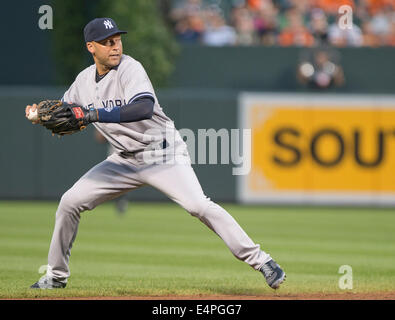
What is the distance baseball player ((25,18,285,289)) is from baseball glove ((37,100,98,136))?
0.05m

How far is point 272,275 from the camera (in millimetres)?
6309

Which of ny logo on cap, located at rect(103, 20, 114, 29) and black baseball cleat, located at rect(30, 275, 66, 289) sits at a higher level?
ny logo on cap, located at rect(103, 20, 114, 29)

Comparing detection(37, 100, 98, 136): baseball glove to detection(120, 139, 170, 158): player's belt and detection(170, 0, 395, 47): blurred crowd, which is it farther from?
detection(170, 0, 395, 47): blurred crowd

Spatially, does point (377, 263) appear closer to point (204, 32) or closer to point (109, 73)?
point (109, 73)

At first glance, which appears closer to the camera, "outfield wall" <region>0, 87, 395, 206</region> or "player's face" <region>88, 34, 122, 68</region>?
"player's face" <region>88, 34, 122, 68</region>

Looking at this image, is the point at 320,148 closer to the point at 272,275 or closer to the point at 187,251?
the point at 187,251

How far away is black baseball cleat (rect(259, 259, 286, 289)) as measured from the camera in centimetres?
630

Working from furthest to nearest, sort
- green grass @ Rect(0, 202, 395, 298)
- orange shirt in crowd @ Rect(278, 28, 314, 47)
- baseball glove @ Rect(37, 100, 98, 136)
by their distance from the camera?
orange shirt in crowd @ Rect(278, 28, 314, 47)
green grass @ Rect(0, 202, 395, 298)
baseball glove @ Rect(37, 100, 98, 136)

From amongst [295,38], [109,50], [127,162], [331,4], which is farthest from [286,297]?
[331,4]

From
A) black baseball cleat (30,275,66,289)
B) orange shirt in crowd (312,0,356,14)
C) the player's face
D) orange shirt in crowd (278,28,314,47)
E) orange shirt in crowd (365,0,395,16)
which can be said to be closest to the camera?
the player's face

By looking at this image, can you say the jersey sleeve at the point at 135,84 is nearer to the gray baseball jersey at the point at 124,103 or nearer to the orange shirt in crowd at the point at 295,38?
the gray baseball jersey at the point at 124,103

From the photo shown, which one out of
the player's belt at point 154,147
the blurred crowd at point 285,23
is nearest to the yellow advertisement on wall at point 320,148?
the blurred crowd at point 285,23

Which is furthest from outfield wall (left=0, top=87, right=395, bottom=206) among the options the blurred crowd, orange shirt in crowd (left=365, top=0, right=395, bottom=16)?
orange shirt in crowd (left=365, top=0, right=395, bottom=16)

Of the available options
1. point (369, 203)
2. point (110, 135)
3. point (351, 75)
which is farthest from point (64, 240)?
point (351, 75)
